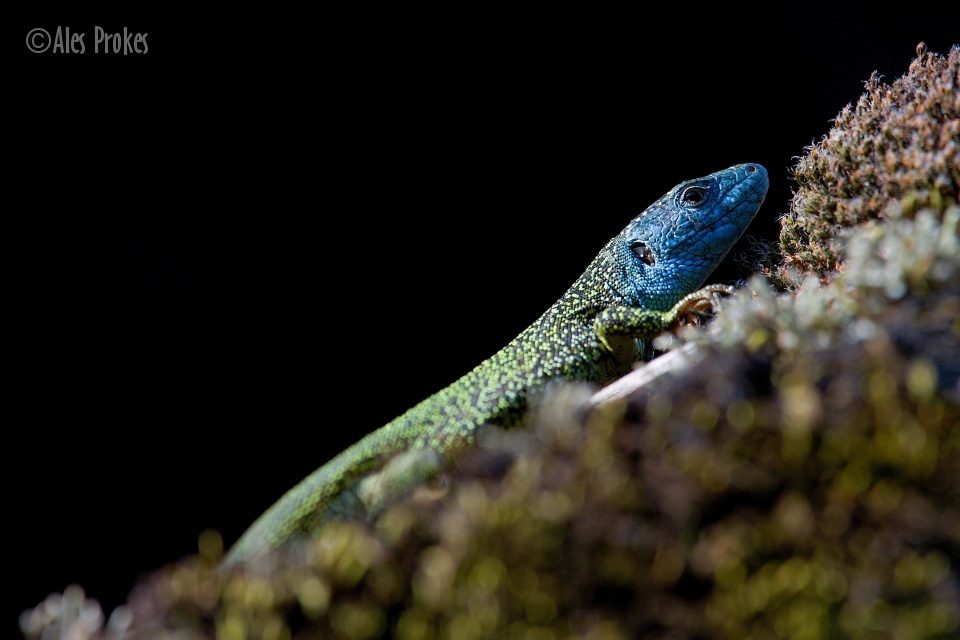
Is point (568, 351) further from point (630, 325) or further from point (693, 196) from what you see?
point (693, 196)

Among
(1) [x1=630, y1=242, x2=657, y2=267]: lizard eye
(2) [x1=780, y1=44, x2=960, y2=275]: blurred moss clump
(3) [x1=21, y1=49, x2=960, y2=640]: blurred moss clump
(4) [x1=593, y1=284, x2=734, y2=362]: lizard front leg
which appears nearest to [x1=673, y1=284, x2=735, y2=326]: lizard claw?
(4) [x1=593, y1=284, x2=734, y2=362]: lizard front leg

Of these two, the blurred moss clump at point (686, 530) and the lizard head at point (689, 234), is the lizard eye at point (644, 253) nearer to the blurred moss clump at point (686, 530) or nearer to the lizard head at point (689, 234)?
the lizard head at point (689, 234)

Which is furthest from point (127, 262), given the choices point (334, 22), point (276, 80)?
point (334, 22)

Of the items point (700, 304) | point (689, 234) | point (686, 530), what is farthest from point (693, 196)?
point (686, 530)

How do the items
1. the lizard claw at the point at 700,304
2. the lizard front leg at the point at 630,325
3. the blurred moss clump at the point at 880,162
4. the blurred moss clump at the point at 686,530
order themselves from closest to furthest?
the blurred moss clump at the point at 686,530
the blurred moss clump at the point at 880,162
the lizard claw at the point at 700,304
the lizard front leg at the point at 630,325

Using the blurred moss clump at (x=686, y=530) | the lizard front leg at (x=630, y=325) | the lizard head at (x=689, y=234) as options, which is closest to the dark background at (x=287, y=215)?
the lizard head at (x=689, y=234)

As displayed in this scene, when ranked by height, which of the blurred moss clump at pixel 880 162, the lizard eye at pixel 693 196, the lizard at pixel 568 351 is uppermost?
the blurred moss clump at pixel 880 162

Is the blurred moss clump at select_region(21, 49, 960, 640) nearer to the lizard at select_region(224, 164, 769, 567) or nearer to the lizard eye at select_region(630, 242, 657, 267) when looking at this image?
the lizard at select_region(224, 164, 769, 567)
